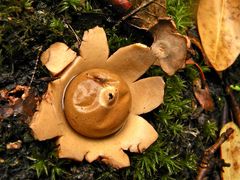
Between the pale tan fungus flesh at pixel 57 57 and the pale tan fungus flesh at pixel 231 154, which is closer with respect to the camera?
the pale tan fungus flesh at pixel 57 57

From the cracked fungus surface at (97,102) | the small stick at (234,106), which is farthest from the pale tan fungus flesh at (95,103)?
the small stick at (234,106)

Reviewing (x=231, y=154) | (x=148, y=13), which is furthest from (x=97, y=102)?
(x=231, y=154)

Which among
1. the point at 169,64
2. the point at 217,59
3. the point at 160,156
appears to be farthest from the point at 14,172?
the point at 217,59

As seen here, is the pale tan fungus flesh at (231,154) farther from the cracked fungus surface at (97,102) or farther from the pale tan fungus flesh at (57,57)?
the pale tan fungus flesh at (57,57)

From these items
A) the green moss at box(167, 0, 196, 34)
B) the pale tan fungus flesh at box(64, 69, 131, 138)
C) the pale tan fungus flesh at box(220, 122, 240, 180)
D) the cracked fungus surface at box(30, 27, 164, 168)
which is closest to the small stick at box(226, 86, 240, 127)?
the pale tan fungus flesh at box(220, 122, 240, 180)

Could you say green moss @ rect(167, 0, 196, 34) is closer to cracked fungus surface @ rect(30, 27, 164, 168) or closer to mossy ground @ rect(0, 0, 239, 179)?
mossy ground @ rect(0, 0, 239, 179)
